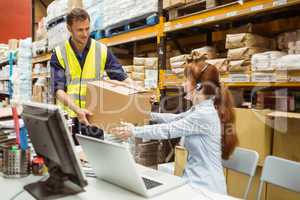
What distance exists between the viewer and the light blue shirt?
5.24 ft

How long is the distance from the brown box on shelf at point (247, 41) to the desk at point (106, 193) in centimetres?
145

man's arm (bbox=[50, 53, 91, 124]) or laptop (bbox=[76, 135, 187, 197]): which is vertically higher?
man's arm (bbox=[50, 53, 91, 124])

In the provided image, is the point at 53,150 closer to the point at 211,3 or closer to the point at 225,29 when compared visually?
the point at 211,3

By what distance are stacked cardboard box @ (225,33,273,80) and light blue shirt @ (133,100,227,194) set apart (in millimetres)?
670

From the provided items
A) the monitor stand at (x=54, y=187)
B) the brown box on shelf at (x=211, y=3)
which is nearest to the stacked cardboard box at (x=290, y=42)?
the brown box on shelf at (x=211, y=3)

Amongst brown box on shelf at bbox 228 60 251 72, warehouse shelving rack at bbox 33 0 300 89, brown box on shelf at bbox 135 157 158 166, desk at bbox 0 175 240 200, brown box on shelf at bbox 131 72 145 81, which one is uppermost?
warehouse shelving rack at bbox 33 0 300 89

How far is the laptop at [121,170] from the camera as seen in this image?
101 centimetres

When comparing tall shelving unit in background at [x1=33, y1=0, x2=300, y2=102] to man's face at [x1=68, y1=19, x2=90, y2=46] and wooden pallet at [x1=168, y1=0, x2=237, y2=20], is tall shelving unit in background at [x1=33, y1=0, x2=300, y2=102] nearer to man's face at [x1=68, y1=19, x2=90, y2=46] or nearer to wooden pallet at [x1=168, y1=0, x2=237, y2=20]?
wooden pallet at [x1=168, y1=0, x2=237, y2=20]

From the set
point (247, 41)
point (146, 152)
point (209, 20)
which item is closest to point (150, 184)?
point (247, 41)

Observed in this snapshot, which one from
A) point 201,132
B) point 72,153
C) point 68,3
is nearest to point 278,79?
point 201,132

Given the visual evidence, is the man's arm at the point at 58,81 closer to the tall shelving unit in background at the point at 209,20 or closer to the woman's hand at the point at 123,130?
the woman's hand at the point at 123,130

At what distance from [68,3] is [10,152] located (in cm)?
309

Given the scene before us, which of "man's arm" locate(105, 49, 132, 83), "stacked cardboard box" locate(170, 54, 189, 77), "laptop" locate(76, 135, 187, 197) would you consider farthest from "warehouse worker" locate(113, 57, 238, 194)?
"stacked cardboard box" locate(170, 54, 189, 77)

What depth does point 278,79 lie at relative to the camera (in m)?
1.96
